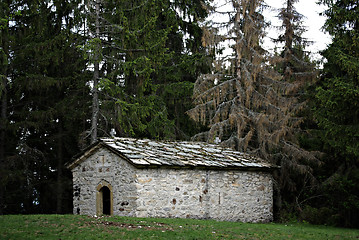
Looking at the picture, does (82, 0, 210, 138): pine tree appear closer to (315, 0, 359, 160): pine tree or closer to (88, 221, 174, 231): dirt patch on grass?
(88, 221, 174, 231): dirt patch on grass

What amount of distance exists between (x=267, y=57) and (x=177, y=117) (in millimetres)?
7475

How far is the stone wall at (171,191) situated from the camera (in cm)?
1406

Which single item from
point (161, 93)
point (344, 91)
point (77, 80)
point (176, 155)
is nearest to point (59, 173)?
point (77, 80)

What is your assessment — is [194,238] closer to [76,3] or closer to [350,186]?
[350,186]

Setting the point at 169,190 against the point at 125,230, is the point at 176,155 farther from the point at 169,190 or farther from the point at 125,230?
the point at 125,230

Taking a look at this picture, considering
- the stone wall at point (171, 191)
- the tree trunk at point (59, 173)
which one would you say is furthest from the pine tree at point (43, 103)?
the stone wall at point (171, 191)

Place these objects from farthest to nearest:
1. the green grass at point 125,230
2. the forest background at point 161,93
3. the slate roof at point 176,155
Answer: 1. the forest background at point 161,93
2. the slate roof at point 176,155
3. the green grass at point 125,230

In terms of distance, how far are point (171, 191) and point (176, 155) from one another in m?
1.52

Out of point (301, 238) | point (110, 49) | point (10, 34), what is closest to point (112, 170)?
point (301, 238)

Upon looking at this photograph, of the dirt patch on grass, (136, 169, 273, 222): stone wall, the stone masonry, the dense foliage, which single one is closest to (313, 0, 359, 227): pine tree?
(136, 169, 273, 222): stone wall

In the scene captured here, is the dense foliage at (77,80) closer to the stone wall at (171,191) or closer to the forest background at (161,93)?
the forest background at (161,93)

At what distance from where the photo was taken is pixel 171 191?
14578mm

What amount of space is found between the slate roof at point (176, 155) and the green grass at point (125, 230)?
2011 millimetres

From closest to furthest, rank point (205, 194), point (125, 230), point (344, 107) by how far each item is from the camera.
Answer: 1. point (125, 230)
2. point (344, 107)
3. point (205, 194)
